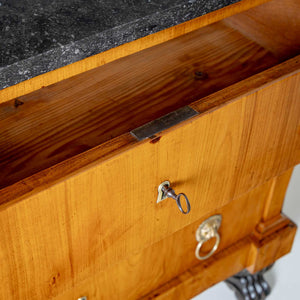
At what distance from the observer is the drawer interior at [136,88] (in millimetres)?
621

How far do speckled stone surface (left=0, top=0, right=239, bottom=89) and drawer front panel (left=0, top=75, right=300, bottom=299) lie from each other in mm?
106

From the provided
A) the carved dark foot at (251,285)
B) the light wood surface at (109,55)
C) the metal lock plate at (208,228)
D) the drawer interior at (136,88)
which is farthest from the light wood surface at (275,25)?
the carved dark foot at (251,285)

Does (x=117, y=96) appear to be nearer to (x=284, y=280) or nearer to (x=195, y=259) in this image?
(x=195, y=259)

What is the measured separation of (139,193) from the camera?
59 cm

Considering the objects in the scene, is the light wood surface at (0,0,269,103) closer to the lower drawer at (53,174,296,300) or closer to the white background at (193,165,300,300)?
the lower drawer at (53,174,296,300)

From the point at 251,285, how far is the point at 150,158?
573 mm

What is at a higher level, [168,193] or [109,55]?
[109,55]

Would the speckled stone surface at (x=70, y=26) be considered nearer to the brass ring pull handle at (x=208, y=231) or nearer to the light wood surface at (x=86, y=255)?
the light wood surface at (x=86, y=255)

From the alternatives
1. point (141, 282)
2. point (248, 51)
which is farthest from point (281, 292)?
point (248, 51)

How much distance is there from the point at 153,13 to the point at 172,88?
0.15 m

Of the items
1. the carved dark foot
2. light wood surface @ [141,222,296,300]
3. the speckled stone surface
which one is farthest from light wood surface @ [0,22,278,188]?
the carved dark foot

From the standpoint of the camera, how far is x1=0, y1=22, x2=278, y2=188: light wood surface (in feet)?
2.02

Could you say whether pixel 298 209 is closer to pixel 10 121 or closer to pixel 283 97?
pixel 283 97

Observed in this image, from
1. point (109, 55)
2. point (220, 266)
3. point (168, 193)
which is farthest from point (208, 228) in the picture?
point (109, 55)
